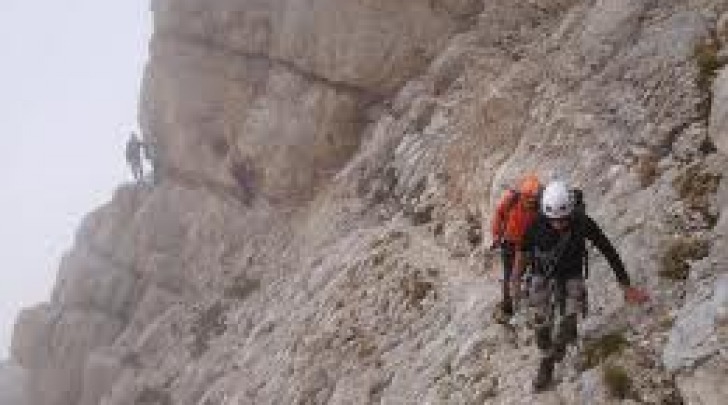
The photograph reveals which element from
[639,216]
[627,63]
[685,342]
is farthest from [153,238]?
[685,342]

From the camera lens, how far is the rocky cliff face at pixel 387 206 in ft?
46.6

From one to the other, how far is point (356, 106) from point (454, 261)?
11781 millimetres

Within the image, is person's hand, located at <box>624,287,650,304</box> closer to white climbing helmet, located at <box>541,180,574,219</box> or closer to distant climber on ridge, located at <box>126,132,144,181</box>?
white climbing helmet, located at <box>541,180,574,219</box>

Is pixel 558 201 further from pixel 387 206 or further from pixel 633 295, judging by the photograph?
pixel 387 206

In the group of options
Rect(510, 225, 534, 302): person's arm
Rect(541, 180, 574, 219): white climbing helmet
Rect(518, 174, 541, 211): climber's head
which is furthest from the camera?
Rect(518, 174, 541, 211): climber's head

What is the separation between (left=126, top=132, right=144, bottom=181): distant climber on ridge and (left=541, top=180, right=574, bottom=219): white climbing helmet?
3214 cm

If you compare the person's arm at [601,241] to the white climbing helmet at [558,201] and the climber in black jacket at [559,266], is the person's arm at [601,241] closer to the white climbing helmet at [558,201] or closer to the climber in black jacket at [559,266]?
the climber in black jacket at [559,266]

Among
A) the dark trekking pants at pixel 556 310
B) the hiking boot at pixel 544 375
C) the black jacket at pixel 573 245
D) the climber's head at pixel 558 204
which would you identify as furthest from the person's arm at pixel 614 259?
the hiking boot at pixel 544 375

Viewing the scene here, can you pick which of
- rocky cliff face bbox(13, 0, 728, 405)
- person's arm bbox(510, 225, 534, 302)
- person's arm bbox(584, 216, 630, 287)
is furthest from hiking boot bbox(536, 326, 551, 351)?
person's arm bbox(584, 216, 630, 287)

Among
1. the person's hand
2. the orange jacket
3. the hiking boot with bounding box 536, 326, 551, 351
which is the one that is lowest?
the hiking boot with bounding box 536, 326, 551, 351

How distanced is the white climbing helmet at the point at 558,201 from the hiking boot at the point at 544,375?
2069mm

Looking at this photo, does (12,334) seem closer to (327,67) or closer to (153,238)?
(153,238)

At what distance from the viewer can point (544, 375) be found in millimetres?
13062

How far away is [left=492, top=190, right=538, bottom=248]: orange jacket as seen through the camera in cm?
1312
